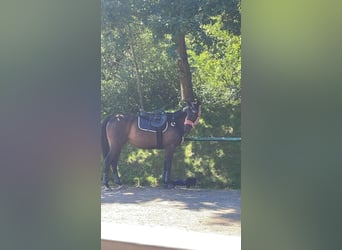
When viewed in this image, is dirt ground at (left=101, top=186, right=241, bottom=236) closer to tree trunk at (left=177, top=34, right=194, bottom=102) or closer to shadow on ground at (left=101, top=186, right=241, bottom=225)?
shadow on ground at (left=101, top=186, right=241, bottom=225)

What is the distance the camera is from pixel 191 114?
25.2 ft

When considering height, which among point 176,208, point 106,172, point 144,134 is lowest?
point 176,208

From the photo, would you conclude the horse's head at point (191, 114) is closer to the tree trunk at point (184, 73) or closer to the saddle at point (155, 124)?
the saddle at point (155, 124)

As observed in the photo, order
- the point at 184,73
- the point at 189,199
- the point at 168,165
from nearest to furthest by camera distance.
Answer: the point at 189,199 → the point at 168,165 → the point at 184,73

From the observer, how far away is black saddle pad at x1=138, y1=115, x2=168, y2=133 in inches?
305

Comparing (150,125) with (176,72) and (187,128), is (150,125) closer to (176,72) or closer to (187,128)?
(187,128)

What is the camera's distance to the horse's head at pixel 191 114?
7.66 m

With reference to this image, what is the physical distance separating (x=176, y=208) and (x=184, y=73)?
151 inches

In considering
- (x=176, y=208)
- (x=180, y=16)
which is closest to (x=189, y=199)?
(x=176, y=208)

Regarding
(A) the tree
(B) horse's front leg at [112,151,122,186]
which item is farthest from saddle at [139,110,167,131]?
(A) the tree
